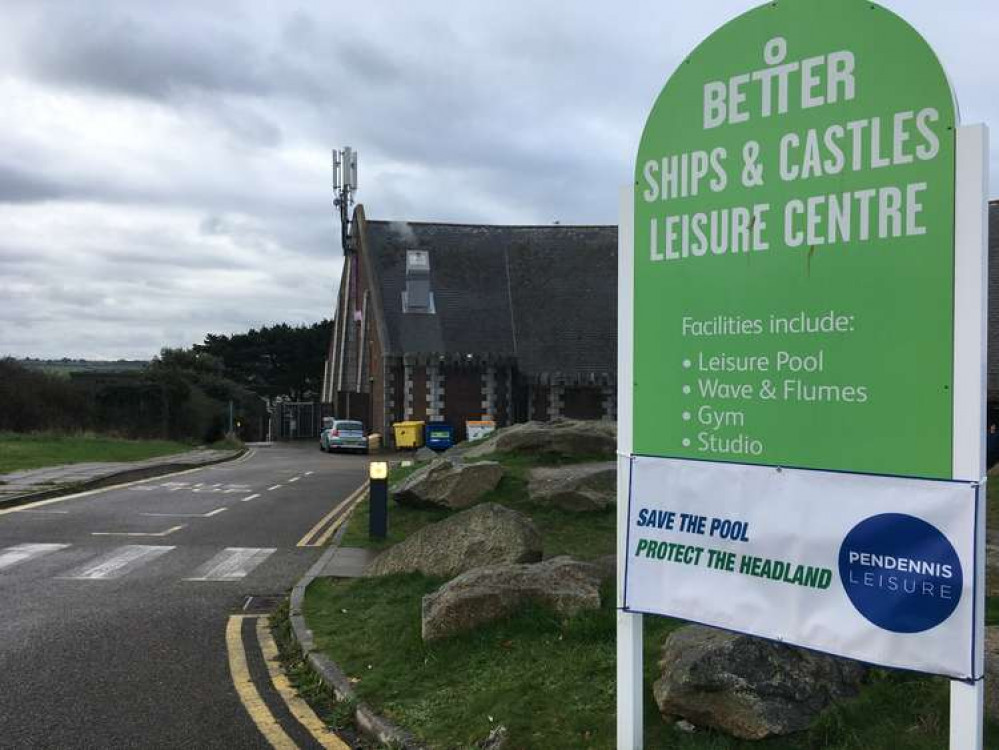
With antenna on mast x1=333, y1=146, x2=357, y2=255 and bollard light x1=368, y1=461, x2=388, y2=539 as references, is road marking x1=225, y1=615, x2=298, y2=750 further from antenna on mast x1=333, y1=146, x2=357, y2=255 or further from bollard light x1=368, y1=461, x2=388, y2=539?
antenna on mast x1=333, y1=146, x2=357, y2=255

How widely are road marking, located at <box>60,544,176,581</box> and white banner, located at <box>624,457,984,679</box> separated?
27.8 feet

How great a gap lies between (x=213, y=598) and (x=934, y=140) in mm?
8758

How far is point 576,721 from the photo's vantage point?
541cm

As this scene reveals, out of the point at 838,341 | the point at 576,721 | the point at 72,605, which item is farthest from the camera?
the point at 72,605

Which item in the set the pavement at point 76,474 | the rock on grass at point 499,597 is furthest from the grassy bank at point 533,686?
the pavement at point 76,474

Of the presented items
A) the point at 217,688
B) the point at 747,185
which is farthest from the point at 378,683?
the point at 747,185

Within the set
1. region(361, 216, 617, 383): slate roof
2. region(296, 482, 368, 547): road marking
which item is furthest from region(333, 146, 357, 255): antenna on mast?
region(296, 482, 368, 547): road marking

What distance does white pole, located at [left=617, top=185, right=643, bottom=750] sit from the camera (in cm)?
488

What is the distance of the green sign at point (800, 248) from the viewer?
3873mm

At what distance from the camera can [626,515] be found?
5023mm

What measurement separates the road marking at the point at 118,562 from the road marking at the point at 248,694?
318 centimetres

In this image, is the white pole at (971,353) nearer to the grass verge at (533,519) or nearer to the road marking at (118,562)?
the grass verge at (533,519)

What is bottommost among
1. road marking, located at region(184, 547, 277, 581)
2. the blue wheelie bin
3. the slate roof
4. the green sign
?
the blue wheelie bin

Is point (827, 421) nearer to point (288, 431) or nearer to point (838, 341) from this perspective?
point (838, 341)
